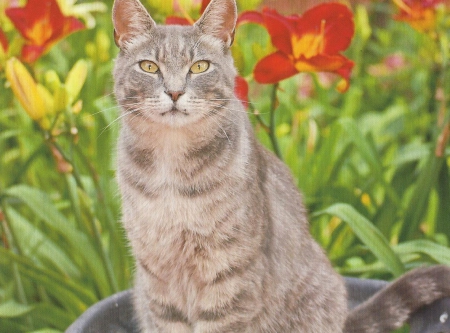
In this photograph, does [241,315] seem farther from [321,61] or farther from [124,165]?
[321,61]

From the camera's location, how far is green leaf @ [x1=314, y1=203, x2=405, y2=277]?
1.98 meters

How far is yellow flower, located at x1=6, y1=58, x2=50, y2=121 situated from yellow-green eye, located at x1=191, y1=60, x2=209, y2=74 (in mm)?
451

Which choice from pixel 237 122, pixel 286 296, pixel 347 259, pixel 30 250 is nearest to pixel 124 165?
pixel 237 122

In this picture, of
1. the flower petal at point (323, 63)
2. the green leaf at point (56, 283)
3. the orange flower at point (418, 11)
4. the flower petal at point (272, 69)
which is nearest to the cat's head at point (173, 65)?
the flower petal at point (272, 69)

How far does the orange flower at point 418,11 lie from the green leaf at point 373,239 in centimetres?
77

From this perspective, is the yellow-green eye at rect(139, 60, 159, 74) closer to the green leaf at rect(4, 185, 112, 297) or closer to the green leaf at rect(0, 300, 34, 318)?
the green leaf at rect(4, 185, 112, 297)

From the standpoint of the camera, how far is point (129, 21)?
161cm

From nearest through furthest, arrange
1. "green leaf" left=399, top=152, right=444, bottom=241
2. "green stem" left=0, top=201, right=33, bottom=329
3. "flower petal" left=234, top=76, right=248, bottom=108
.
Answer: "flower petal" left=234, top=76, right=248, bottom=108, "green stem" left=0, top=201, right=33, bottom=329, "green leaf" left=399, top=152, right=444, bottom=241

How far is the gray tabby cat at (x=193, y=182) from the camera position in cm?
157

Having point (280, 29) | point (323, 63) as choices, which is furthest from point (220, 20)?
point (323, 63)

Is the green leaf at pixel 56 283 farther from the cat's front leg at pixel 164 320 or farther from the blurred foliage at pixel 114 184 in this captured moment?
the cat's front leg at pixel 164 320

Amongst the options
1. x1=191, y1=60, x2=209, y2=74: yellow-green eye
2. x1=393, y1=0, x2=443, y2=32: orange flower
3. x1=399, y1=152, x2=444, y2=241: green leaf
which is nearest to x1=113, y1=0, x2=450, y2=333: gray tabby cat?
x1=191, y1=60, x2=209, y2=74: yellow-green eye

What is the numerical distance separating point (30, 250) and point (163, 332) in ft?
2.71

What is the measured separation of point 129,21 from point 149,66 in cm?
13
